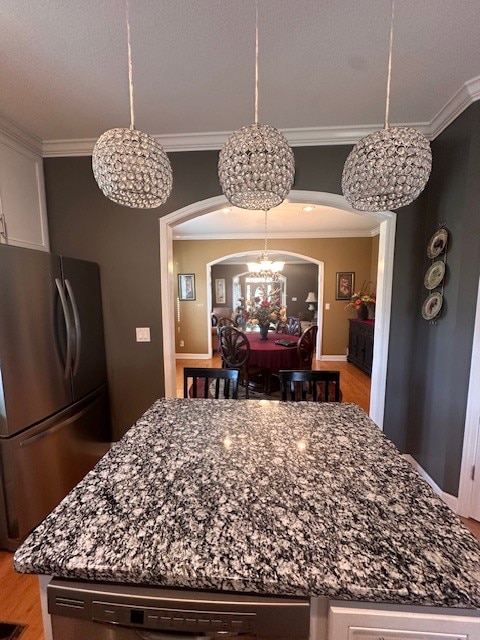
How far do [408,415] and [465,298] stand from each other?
1.16m

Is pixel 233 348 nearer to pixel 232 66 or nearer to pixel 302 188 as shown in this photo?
pixel 302 188

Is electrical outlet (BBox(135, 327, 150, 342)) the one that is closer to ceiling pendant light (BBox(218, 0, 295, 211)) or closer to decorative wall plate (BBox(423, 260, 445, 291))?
ceiling pendant light (BBox(218, 0, 295, 211))

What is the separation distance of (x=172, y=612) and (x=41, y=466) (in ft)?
5.30

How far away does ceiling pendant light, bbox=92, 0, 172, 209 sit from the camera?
93cm

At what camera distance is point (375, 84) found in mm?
1665

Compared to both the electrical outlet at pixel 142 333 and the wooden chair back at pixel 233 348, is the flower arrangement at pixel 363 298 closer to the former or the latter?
the wooden chair back at pixel 233 348

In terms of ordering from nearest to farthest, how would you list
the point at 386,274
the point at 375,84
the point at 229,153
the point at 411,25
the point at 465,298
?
the point at 229,153, the point at 411,25, the point at 375,84, the point at 465,298, the point at 386,274

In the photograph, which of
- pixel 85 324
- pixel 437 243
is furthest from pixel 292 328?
pixel 85 324

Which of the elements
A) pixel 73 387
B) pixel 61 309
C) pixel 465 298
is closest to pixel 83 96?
pixel 61 309

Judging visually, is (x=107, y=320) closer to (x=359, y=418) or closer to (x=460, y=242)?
(x=359, y=418)

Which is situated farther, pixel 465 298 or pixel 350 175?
pixel 465 298

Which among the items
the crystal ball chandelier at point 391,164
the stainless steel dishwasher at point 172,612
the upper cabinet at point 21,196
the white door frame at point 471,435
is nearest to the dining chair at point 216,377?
the stainless steel dishwasher at point 172,612

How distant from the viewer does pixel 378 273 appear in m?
2.45

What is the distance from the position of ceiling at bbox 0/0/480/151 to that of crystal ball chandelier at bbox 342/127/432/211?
824 millimetres
